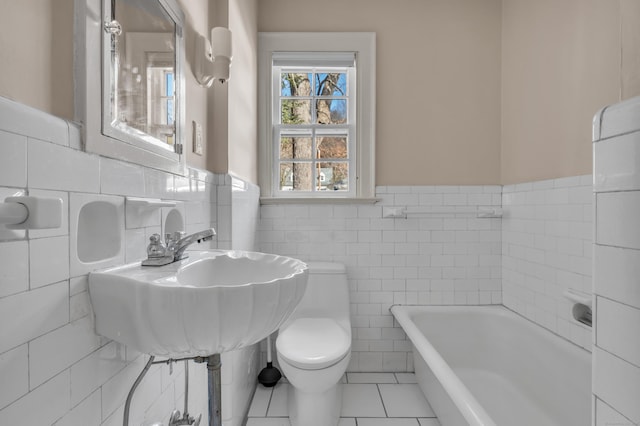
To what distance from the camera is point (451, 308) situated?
6.97 ft

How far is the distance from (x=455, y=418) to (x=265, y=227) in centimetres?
151

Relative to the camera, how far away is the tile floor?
166 cm

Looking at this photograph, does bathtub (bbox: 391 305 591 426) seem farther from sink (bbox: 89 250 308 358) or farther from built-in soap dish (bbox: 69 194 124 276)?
built-in soap dish (bbox: 69 194 124 276)

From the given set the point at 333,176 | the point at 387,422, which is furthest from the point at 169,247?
the point at 333,176

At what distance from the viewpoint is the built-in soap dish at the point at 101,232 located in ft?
2.39

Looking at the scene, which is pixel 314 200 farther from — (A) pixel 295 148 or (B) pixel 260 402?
(B) pixel 260 402

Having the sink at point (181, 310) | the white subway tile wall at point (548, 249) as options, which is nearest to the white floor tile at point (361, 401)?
the white subway tile wall at point (548, 249)

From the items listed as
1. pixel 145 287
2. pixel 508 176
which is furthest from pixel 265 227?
pixel 508 176

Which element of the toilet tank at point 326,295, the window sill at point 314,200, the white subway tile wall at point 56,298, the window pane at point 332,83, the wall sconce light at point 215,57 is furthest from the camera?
the window pane at point 332,83

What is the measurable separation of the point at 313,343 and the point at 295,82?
1820 mm

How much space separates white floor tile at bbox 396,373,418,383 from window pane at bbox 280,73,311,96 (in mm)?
2142

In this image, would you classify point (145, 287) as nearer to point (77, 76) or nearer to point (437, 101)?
point (77, 76)

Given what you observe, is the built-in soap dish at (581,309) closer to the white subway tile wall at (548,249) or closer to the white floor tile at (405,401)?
the white subway tile wall at (548,249)

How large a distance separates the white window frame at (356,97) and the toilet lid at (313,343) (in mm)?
832
